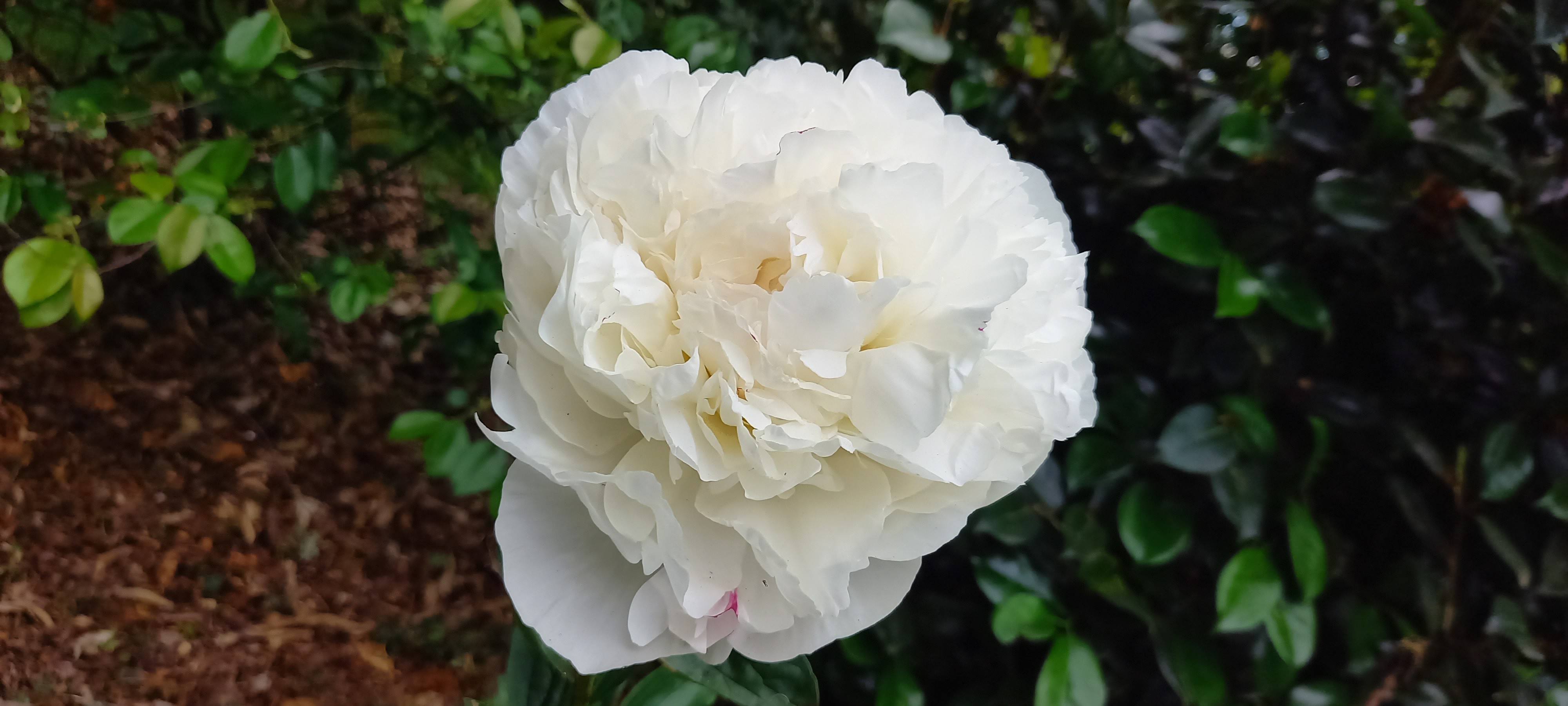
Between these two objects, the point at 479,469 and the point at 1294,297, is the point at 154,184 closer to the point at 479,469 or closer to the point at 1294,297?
the point at 479,469

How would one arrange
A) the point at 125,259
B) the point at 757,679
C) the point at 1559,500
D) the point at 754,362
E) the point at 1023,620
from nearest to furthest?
1. the point at 754,362
2. the point at 757,679
3. the point at 1559,500
4. the point at 1023,620
5. the point at 125,259

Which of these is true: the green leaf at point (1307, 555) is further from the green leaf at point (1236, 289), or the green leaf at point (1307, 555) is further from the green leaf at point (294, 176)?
the green leaf at point (294, 176)

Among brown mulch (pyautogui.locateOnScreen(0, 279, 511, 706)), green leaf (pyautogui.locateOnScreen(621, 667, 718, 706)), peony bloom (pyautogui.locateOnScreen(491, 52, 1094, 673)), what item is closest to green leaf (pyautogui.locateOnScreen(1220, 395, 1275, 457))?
peony bloom (pyautogui.locateOnScreen(491, 52, 1094, 673))

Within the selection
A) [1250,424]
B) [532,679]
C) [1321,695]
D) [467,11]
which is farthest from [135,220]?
[1321,695]

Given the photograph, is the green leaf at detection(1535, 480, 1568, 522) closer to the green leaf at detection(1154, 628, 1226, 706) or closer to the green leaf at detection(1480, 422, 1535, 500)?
the green leaf at detection(1480, 422, 1535, 500)

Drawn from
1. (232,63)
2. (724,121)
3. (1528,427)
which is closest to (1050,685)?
(1528,427)

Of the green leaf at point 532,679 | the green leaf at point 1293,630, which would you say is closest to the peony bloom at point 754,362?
the green leaf at point 532,679

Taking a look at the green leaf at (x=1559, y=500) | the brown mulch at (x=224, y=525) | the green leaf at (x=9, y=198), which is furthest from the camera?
the brown mulch at (x=224, y=525)
